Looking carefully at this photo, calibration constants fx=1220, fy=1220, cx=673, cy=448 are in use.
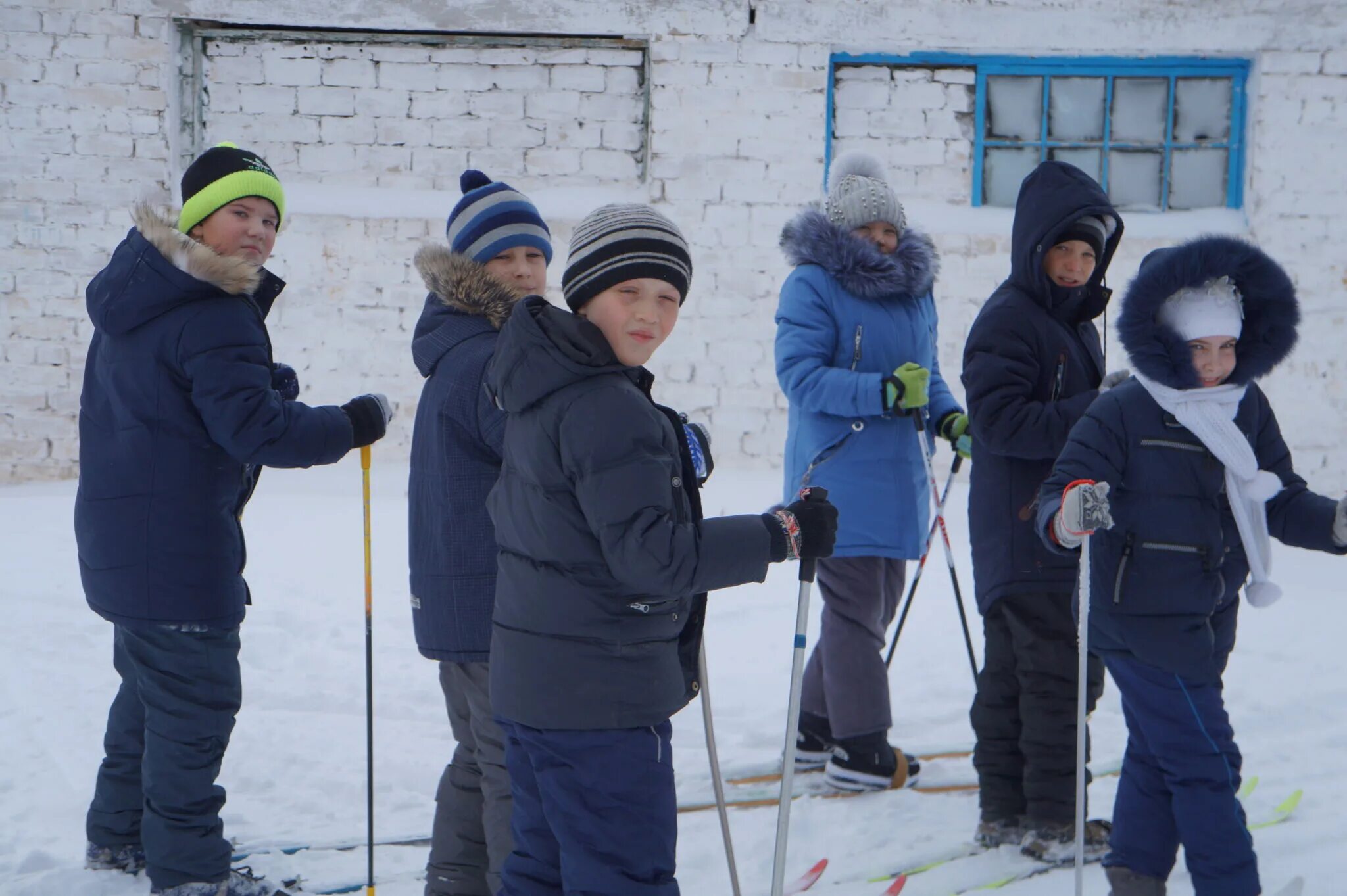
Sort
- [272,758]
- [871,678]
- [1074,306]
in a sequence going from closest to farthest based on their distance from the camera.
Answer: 1. [1074,306]
2. [871,678]
3. [272,758]

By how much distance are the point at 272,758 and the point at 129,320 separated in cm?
164

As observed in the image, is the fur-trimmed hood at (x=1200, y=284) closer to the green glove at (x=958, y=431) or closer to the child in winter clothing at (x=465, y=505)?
the green glove at (x=958, y=431)

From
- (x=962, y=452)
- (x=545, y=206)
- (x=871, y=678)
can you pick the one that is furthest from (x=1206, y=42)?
(x=871, y=678)

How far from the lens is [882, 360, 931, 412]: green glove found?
3.38 meters

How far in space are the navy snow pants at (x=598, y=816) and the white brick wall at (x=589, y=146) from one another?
5205 millimetres

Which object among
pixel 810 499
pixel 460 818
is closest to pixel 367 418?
pixel 460 818

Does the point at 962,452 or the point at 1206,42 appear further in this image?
the point at 1206,42

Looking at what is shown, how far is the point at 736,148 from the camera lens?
275 inches

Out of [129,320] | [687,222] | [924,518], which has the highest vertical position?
[687,222]

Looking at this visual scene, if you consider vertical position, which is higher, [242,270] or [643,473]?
[242,270]

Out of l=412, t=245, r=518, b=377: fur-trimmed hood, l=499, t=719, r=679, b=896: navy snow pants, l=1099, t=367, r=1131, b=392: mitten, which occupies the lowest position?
l=499, t=719, r=679, b=896: navy snow pants

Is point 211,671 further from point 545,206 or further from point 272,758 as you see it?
point 545,206

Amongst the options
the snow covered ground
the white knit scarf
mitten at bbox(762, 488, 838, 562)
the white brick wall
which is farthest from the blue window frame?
mitten at bbox(762, 488, 838, 562)

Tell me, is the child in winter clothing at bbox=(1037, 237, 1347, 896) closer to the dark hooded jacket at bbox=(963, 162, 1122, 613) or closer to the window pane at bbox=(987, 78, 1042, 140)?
the dark hooded jacket at bbox=(963, 162, 1122, 613)
